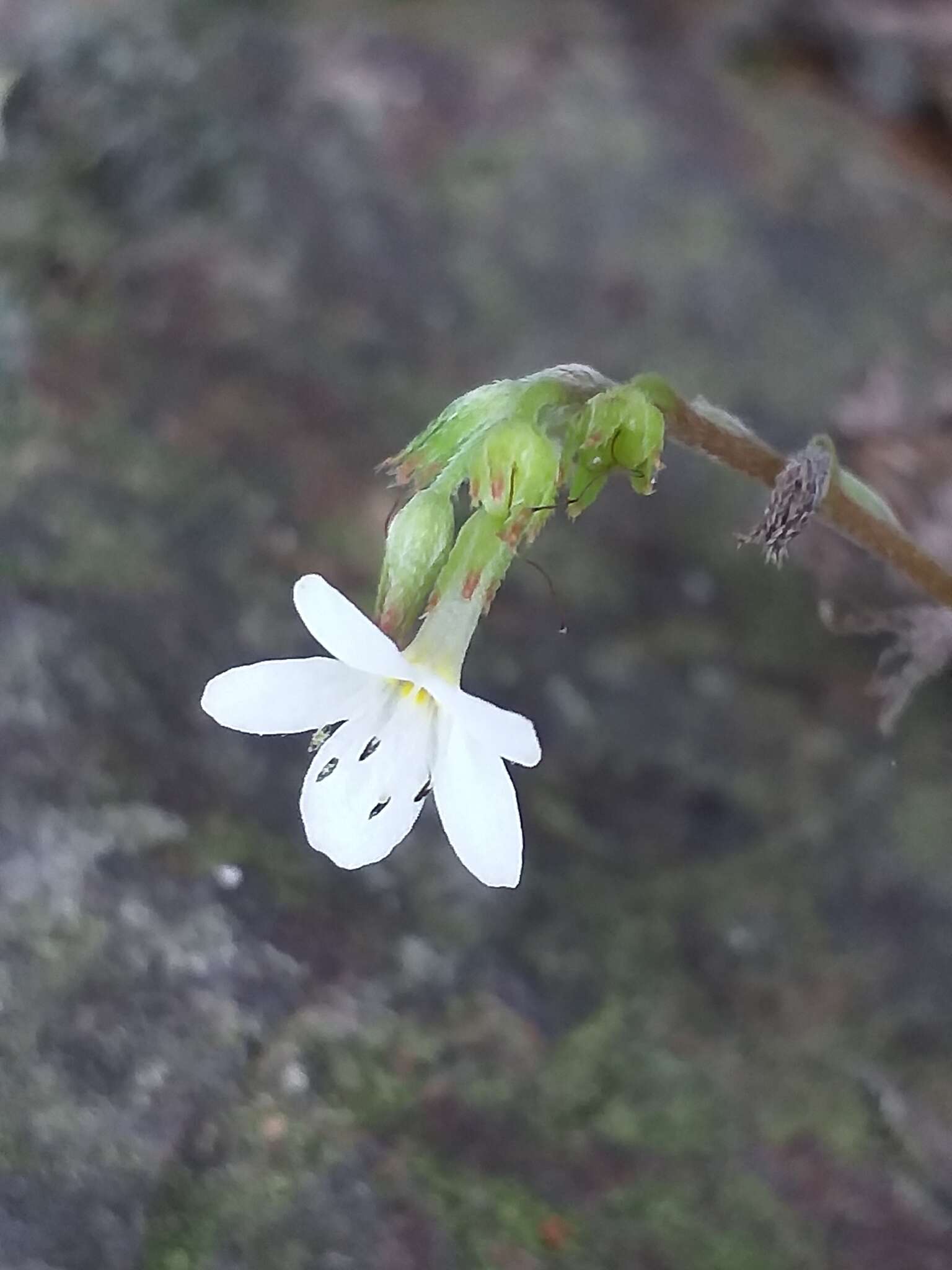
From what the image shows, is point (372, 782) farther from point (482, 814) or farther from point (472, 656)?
point (472, 656)

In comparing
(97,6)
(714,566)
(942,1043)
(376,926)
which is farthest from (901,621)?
(97,6)

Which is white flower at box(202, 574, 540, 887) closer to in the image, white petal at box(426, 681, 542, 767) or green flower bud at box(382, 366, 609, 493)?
white petal at box(426, 681, 542, 767)

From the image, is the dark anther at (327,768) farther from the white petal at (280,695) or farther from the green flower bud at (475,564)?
the green flower bud at (475,564)

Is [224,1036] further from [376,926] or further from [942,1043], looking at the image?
[942,1043]

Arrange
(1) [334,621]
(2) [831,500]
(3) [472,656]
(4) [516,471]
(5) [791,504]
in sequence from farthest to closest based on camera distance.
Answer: (3) [472,656], (2) [831,500], (5) [791,504], (4) [516,471], (1) [334,621]

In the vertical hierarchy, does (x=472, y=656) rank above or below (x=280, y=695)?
above

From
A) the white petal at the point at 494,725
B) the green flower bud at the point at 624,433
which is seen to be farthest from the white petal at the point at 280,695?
the green flower bud at the point at 624,433

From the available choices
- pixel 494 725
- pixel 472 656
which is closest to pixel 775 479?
pixel 494 725

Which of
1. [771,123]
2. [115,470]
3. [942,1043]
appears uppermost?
[771,123]
